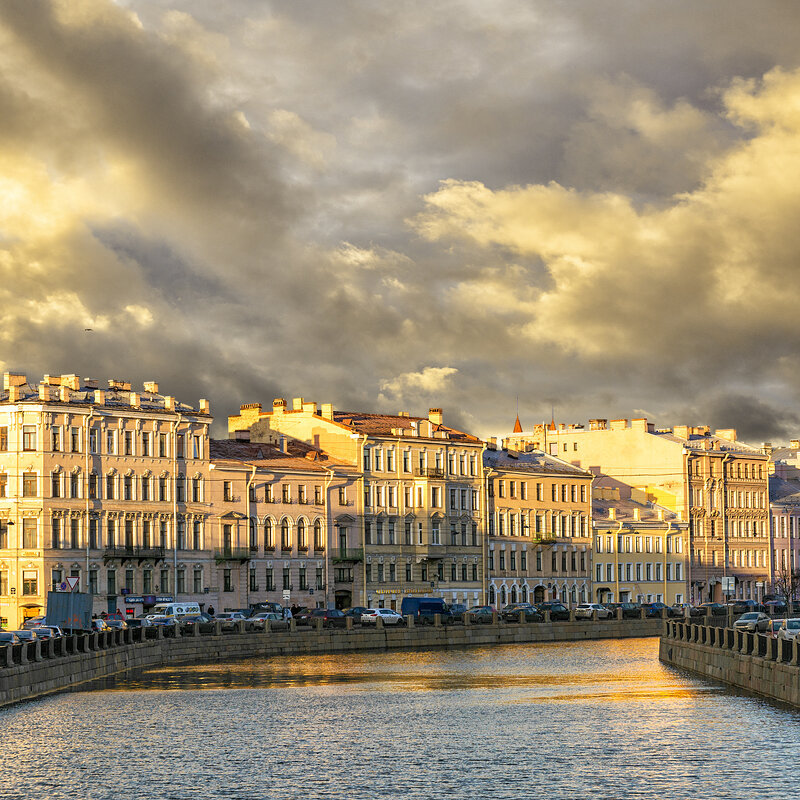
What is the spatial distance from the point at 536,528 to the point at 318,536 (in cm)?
2145

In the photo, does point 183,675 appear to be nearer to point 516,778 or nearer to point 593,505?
point 516,778

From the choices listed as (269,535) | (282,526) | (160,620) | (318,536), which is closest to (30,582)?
(160,620)

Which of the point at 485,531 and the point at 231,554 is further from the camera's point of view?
the point at 485,531

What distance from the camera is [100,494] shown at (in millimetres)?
97250

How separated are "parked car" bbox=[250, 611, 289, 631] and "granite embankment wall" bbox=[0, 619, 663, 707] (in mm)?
1252

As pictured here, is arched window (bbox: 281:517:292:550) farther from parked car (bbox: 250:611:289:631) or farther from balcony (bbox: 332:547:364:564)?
parked car (bbox: 250:611:289:631)

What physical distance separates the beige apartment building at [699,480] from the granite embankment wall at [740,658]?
220ft

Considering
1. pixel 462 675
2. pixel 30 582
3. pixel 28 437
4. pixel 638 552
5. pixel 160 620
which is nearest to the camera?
pixel 462 675

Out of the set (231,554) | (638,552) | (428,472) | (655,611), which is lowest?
(655,611)

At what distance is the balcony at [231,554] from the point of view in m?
102

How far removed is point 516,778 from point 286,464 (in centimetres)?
7575

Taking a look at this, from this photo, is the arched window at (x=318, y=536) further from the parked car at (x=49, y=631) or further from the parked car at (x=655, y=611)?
the parked car at (x=49, y=631)

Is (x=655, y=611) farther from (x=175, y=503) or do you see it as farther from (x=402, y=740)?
(x=402, y=740)

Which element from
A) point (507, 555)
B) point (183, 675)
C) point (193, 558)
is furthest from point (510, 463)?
point (183, 675)
